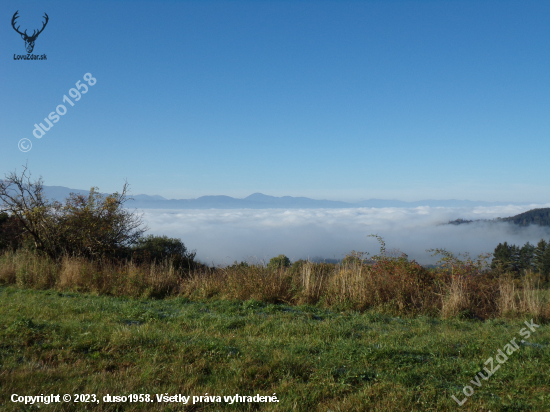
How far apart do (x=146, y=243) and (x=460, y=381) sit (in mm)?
20629

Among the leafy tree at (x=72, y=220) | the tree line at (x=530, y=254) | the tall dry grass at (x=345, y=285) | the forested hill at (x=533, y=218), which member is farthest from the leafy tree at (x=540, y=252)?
the forested hill at (x=533, y=218)

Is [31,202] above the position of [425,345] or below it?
above

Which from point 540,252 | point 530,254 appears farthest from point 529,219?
point 530,254

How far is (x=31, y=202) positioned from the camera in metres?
16.6

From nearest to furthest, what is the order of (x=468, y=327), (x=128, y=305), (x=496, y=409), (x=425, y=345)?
(x=496, y=409), (x=425, y=345), (x=468, y=327), (x=128, y=305)

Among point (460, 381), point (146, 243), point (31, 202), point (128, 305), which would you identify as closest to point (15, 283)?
point (31, 202)

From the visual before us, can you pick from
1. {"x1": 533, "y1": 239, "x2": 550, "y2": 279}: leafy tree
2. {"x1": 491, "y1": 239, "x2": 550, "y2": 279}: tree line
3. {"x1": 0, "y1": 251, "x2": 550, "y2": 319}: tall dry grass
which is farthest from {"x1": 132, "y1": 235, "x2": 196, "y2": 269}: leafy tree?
{"x1": 533, "y1": 239, "x2": 550, "y2": 279}: leafy tree

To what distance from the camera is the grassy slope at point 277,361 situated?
13.2ft

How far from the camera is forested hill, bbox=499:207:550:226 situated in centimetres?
6656

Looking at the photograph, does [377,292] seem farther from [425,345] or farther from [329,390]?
[329,390]

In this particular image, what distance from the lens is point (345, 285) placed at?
9938 millimetres

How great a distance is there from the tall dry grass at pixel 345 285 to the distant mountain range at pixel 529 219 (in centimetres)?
6280

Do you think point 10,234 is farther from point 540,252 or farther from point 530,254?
point 540,252

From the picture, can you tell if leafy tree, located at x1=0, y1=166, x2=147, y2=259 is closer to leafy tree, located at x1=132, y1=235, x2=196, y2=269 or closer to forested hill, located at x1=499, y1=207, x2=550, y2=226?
leafy tree, located at x1=132, y1=235, x2=196, y2=269
